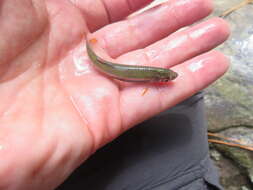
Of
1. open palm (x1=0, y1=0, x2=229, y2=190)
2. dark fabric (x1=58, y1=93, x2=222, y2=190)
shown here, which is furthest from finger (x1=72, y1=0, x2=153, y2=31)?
dark fabric (x1=58, y1=93, x2=222, y2=190)

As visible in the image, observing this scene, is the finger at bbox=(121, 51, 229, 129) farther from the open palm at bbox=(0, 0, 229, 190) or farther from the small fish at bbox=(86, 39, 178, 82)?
the small fish at bbox=(86, 39, 178, 82)

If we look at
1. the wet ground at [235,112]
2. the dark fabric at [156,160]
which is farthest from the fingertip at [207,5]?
the wet ground at [235,112]

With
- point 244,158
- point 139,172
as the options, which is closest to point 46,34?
point 139,172

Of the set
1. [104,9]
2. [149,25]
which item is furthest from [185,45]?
[104,9]

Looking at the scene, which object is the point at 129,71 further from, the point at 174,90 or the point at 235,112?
the point at 235,112

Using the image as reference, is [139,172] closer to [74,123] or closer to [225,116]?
[74,123]

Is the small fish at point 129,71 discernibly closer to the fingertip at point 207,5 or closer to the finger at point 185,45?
the finger at point 185,45
